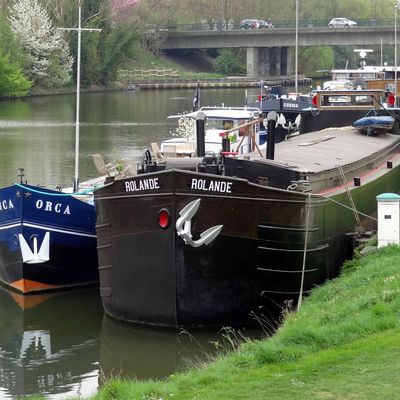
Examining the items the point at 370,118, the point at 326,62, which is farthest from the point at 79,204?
the point at 326,62

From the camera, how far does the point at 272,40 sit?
379ft

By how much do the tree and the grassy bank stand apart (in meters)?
74.2

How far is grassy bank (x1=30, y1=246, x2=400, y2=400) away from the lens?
1068 centimetres

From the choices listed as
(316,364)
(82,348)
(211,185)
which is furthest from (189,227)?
(316,364)

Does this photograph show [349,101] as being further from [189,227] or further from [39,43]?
[39,43]

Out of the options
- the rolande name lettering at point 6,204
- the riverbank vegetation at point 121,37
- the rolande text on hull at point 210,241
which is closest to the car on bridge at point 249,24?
the riverbank vegetation at point 121,37

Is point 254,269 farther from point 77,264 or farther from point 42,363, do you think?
point 77,264

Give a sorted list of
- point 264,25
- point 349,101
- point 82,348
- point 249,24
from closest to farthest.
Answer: point 82,348
point 349,101
point 264,25
point 249,24

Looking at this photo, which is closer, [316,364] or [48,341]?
[316,364]

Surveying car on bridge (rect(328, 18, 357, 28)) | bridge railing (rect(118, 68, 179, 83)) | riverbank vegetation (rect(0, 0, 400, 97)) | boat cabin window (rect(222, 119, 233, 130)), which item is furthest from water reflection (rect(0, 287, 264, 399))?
A: car on bridge (rect(328, 18, 357, 28))

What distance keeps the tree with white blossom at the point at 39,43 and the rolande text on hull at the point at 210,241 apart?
247ft

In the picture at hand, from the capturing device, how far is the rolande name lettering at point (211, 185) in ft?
55.9

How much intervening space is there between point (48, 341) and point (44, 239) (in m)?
3.09

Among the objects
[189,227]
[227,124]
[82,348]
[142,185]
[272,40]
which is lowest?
[82,348]
